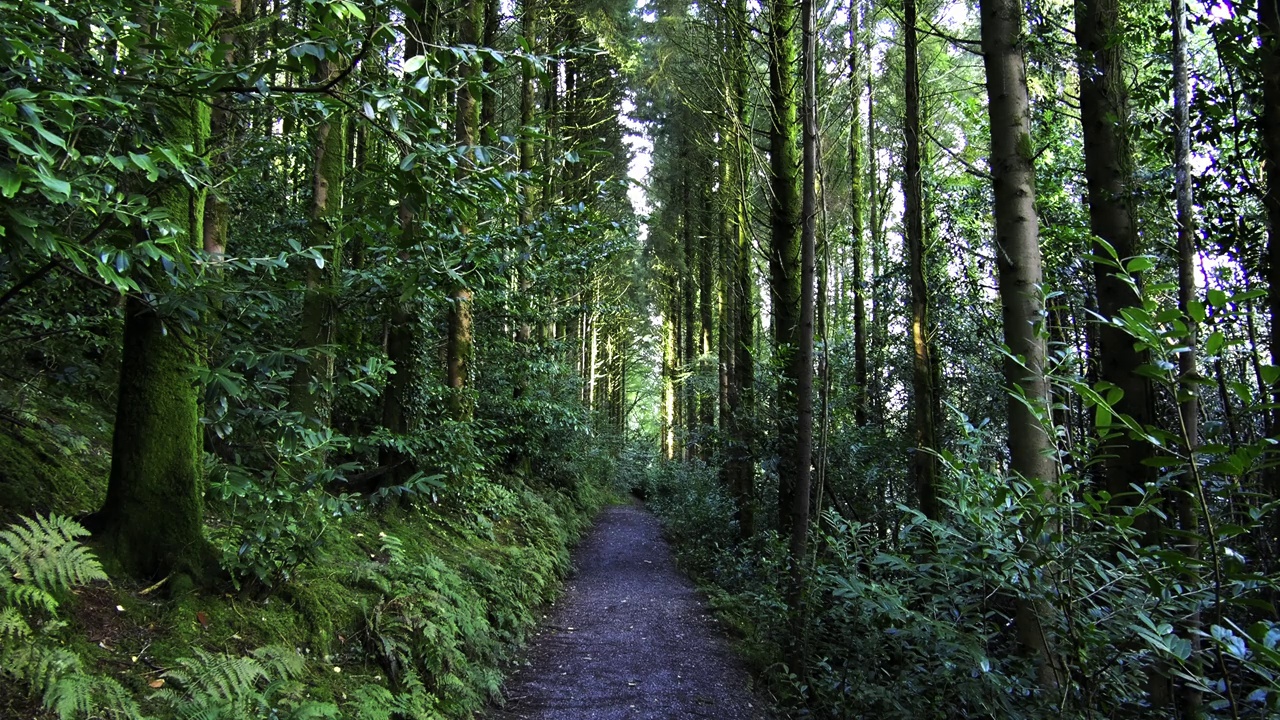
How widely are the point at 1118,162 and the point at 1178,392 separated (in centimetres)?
416

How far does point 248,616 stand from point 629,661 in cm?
365

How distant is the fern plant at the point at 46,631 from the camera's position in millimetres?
2387

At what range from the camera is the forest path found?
16.9ft

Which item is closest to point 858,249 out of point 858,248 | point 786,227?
point 858,248

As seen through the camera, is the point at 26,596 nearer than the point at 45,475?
Yes

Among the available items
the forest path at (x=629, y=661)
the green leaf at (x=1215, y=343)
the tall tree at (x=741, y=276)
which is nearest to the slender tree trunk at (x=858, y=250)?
the tall tree at (x=741, y=276)

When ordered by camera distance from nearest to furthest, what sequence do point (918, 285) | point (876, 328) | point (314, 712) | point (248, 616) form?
point (314, 712), point (248, 616), point (918, 285), point (876, 328)

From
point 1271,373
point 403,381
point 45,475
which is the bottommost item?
point 45,475

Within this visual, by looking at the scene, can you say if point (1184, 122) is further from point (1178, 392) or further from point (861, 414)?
point (861, 414)

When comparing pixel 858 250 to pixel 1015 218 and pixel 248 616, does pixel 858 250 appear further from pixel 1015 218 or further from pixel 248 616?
pixel 248 616

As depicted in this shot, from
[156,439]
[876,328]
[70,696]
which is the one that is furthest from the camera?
[876,328]

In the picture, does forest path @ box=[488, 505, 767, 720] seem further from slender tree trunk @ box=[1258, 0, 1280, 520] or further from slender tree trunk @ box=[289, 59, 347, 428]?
slender tree trunk @ box=[1258, 0, 1280, 520]

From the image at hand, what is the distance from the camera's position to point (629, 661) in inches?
246

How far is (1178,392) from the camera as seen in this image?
1.75 metres
